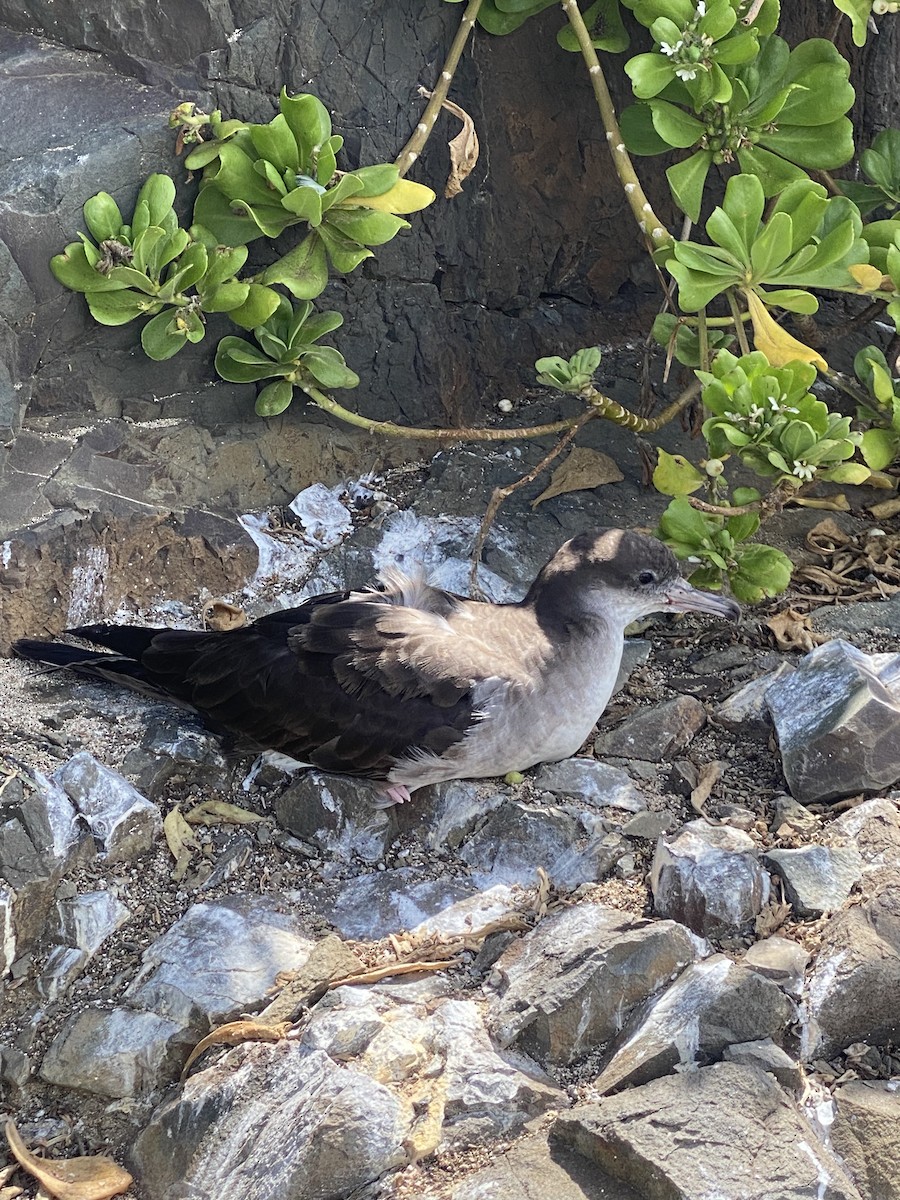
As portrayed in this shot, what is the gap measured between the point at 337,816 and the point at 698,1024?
130 centimetres

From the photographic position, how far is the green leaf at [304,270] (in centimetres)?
406

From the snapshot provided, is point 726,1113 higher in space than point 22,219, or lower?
lower

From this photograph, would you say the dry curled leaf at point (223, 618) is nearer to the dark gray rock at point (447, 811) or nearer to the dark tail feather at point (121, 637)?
the dark tail feather at point (121, 637)

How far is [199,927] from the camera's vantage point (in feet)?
10.6

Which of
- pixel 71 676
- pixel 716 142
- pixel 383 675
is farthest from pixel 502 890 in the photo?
pixel 716 142

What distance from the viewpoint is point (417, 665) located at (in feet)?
12.0

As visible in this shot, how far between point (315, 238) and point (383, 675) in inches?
58.4

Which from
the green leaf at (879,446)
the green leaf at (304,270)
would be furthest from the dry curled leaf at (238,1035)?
the green leaf at (879,446)

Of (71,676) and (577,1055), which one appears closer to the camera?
(577,1055)

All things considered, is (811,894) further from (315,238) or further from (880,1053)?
(315,238)

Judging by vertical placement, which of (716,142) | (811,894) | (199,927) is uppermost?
(716,142)

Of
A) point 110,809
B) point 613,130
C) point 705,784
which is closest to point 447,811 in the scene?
point 705,784

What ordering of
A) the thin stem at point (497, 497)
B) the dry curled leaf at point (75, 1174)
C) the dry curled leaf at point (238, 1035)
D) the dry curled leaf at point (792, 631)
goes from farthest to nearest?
the thin stem at point (497, 497) → the dry curled leaf at point (792, 631) → the dry curled leaf at point (238, 1035) → the dry curled leaf at point (75, 1174)

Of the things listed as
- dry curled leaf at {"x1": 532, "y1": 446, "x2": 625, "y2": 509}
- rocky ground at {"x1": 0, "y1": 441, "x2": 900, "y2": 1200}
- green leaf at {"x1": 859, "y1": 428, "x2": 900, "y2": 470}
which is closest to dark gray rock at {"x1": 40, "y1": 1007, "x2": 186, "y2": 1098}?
rocky ground at {"x1": 0, "y1": 441, "x2": 900, "y2": 1200}
